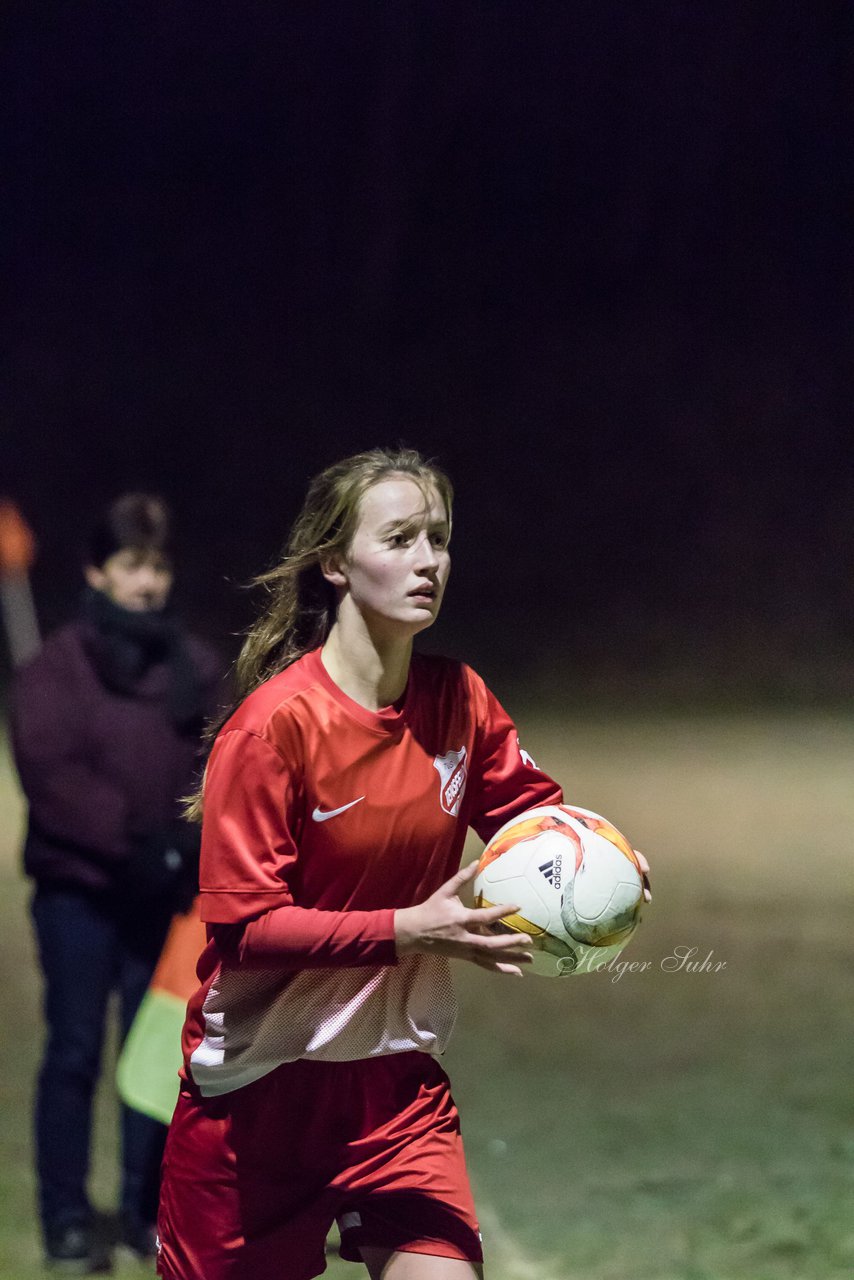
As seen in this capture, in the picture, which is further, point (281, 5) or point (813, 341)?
point (281, 5)

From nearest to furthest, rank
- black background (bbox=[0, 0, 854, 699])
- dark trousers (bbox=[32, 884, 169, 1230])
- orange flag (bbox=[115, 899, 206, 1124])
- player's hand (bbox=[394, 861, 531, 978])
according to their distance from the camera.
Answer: player's hand (bbox=[394, 861, 531, 978])
orange flag (bbox=[115, 899, 206, 1124])
dark trousers (bbox=[32, 884, 169, 1230])
black background (bbox=[0, 0, 854, 699])

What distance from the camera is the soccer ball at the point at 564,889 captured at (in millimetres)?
2760

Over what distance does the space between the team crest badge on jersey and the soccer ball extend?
0.10 meters

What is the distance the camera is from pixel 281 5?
21.7 metres

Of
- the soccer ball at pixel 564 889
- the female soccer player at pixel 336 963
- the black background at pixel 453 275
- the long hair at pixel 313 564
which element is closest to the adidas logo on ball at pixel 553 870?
the soccer ball at pixel 564 889

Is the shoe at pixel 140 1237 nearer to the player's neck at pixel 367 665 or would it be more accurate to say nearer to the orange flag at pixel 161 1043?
the orange flag at pixel 161 1043

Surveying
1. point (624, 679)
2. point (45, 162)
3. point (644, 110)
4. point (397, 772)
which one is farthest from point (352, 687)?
point (45, 162)

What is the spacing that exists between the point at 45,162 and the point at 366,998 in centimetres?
2033

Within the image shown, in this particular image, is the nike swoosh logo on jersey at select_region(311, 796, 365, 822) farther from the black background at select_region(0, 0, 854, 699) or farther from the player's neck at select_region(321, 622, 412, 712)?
the black background at select_region(0, 0, 854, 699)

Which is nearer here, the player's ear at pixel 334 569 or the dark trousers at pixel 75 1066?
the player's ear at pixel 334 569

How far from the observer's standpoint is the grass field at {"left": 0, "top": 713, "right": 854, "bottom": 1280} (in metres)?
4.58

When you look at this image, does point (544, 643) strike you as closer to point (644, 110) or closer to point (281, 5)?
point (644, 110)

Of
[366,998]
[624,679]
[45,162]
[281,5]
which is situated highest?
[281,5]

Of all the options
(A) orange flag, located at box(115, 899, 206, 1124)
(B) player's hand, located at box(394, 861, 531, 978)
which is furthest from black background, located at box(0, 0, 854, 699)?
(B) player's hand, located at box(394, 861, 531, 978)
